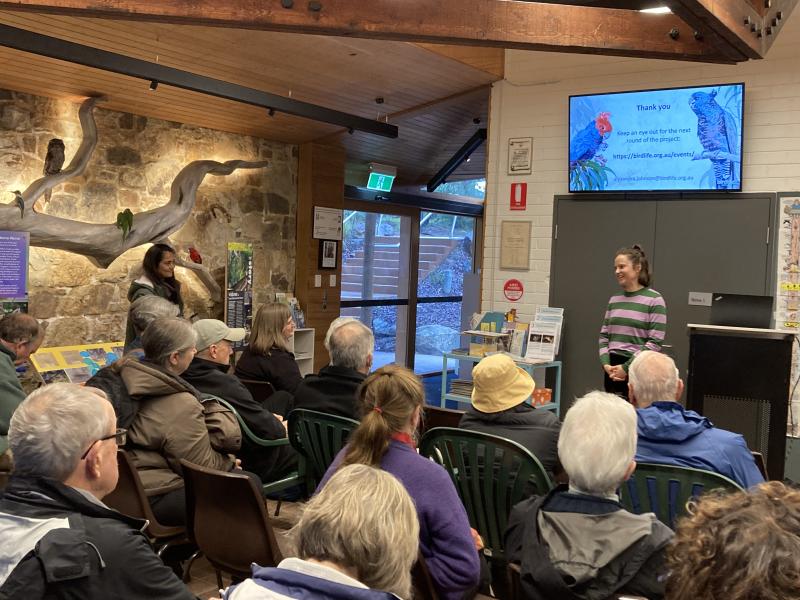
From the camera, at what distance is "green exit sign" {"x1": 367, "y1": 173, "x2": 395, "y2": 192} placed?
9.43m

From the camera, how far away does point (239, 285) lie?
750cm

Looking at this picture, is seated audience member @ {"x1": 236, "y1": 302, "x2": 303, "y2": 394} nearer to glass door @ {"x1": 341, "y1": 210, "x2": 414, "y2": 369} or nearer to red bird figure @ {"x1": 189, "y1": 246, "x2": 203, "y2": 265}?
red bird figure @ {"x1": 189, "y1": 246, "x2": 203, "y2": 265}

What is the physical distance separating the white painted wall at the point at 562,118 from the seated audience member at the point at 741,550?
530cm

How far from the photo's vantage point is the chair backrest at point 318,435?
313 cm

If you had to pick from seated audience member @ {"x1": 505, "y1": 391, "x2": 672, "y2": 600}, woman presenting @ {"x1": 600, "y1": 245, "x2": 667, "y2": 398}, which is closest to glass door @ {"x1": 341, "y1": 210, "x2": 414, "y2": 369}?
woman presenting @ {"x1": 600, "y1": 245, "x2": 667, "y2": 398}

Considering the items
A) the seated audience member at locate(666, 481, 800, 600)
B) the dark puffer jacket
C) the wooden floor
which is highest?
the seated audience member at locate(666, 481, 800, 600)

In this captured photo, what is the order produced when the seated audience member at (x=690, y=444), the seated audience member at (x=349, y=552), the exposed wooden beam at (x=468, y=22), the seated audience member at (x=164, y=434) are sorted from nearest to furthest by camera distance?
the seated audience member at (x=349, y=552) → the seated audience member at (x=690, y=444) → the seated audience member at (x=164, y=434) → the exposed wooden beam at (x=468, y=22)

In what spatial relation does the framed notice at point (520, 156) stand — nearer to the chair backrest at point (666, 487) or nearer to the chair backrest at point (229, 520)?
the chair backrest at point (666, 487)

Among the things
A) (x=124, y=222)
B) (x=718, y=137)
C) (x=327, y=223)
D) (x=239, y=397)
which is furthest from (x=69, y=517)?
(x=327, y=223)

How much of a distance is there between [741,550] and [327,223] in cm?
767

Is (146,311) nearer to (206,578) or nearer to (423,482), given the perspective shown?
(206,578)

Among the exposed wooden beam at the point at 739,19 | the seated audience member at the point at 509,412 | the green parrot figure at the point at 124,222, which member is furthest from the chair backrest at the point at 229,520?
the green parrot figure at the point at 124,222

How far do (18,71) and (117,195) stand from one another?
4.37ft

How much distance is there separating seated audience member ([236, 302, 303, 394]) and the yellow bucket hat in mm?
1796
